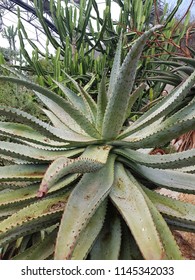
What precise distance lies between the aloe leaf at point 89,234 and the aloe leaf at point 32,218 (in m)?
0.10

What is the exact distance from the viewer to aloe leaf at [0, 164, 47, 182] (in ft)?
3.91

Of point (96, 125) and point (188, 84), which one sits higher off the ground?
point (188, 84)

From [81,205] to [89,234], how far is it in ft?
0.27

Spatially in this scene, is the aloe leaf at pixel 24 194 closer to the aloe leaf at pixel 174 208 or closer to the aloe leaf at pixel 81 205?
the aloe leaf at pixel 81 205

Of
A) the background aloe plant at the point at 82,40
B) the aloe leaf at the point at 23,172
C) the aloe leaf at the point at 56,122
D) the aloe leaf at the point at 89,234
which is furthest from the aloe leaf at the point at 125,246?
the background aloe plant at the point at 82,40

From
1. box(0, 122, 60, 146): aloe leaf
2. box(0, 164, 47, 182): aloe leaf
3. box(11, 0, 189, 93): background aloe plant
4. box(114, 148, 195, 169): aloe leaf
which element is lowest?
box(0, 164, 47, 182): aloe leaf

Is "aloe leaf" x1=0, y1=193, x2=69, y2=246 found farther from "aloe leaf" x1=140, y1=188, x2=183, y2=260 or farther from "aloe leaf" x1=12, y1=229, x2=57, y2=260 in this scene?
"aloe leaf" x1=140, y1=188, x2=183, y2=260

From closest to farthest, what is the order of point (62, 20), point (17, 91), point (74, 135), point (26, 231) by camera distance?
1. point (26, 231)
2. point (74, 135)
3. point (17, 91)
4. point (62, 20)

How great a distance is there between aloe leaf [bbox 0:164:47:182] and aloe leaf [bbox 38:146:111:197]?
17 centimetres

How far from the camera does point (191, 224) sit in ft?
3.59

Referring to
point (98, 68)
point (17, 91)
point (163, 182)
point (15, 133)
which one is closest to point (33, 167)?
point (15, 133)

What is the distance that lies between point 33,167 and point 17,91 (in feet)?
7.59

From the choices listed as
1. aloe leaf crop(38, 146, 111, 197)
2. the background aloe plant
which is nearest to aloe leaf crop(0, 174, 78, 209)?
aloe leaf crop(38, 146, 111, 197)

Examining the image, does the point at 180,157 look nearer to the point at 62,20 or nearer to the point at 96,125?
the point at 96,125
